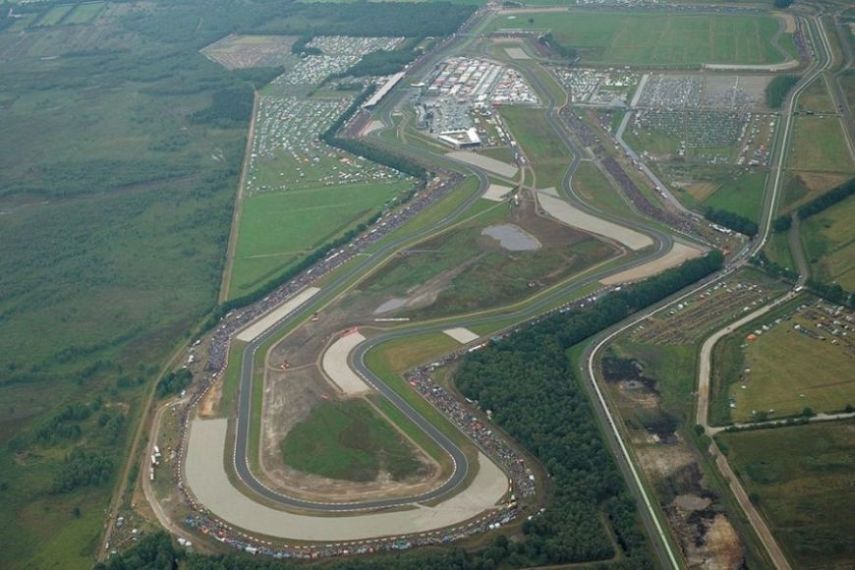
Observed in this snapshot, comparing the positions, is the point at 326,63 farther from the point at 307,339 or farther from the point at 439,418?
the point at 439,418

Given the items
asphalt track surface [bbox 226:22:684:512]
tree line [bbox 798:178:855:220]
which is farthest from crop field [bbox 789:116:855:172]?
asphalt track surface [bbox 226:22:684:512]

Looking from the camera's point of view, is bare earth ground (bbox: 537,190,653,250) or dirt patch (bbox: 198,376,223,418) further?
bare earth ground (bbox: 537,190,653,250)

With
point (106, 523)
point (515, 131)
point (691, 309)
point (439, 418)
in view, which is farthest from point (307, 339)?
point (515, 131)

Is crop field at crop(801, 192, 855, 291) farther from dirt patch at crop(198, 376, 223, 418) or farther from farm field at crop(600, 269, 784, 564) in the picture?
dirt patch at crop(198, 376, 223, 418)

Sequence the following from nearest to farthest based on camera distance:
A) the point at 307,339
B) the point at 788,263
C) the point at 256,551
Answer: the point at 256,551
the point at 307,339
the point at 788,263

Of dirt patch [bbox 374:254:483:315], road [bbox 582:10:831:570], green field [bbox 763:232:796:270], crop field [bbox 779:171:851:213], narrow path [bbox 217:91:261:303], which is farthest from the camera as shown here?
crop field [bbox 779:171:851:213]

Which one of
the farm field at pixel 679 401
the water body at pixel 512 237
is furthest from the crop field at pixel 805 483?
the water body at pixel 512 237
